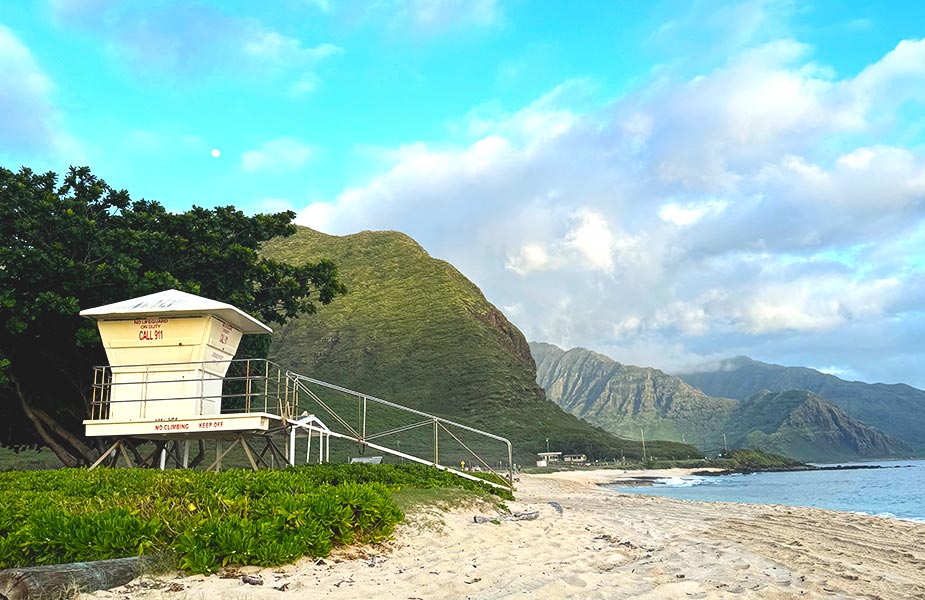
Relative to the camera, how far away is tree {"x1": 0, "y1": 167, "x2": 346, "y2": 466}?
20453mm

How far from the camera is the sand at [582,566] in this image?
7578 mm

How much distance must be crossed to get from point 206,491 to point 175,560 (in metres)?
2.56

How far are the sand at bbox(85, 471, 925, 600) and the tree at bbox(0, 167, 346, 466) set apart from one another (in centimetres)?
1459

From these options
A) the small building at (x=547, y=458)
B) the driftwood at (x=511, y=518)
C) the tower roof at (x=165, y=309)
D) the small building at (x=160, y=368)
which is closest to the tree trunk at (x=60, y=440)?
the small building at (x=160, y=368)

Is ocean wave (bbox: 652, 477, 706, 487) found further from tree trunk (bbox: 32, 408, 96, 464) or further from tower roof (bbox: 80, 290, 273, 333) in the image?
tower roof (bbox: 80, 290, 273, 333)

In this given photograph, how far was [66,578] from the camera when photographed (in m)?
6.68

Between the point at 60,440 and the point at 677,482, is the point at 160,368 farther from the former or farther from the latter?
the point at 677,482

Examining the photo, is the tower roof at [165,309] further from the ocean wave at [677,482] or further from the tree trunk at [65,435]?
the ocean wave at [677,482]

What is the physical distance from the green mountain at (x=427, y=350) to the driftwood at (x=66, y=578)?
90404 mm

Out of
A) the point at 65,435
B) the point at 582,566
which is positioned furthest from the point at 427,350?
the point at 582,566

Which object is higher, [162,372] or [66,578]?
[162,372]

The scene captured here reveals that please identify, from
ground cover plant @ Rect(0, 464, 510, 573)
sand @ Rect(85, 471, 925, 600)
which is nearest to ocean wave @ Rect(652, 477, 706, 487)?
sand @ Rect(85, 471, 925, 600)

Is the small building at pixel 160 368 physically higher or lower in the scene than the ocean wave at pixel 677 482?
higher

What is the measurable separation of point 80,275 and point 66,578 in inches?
651
